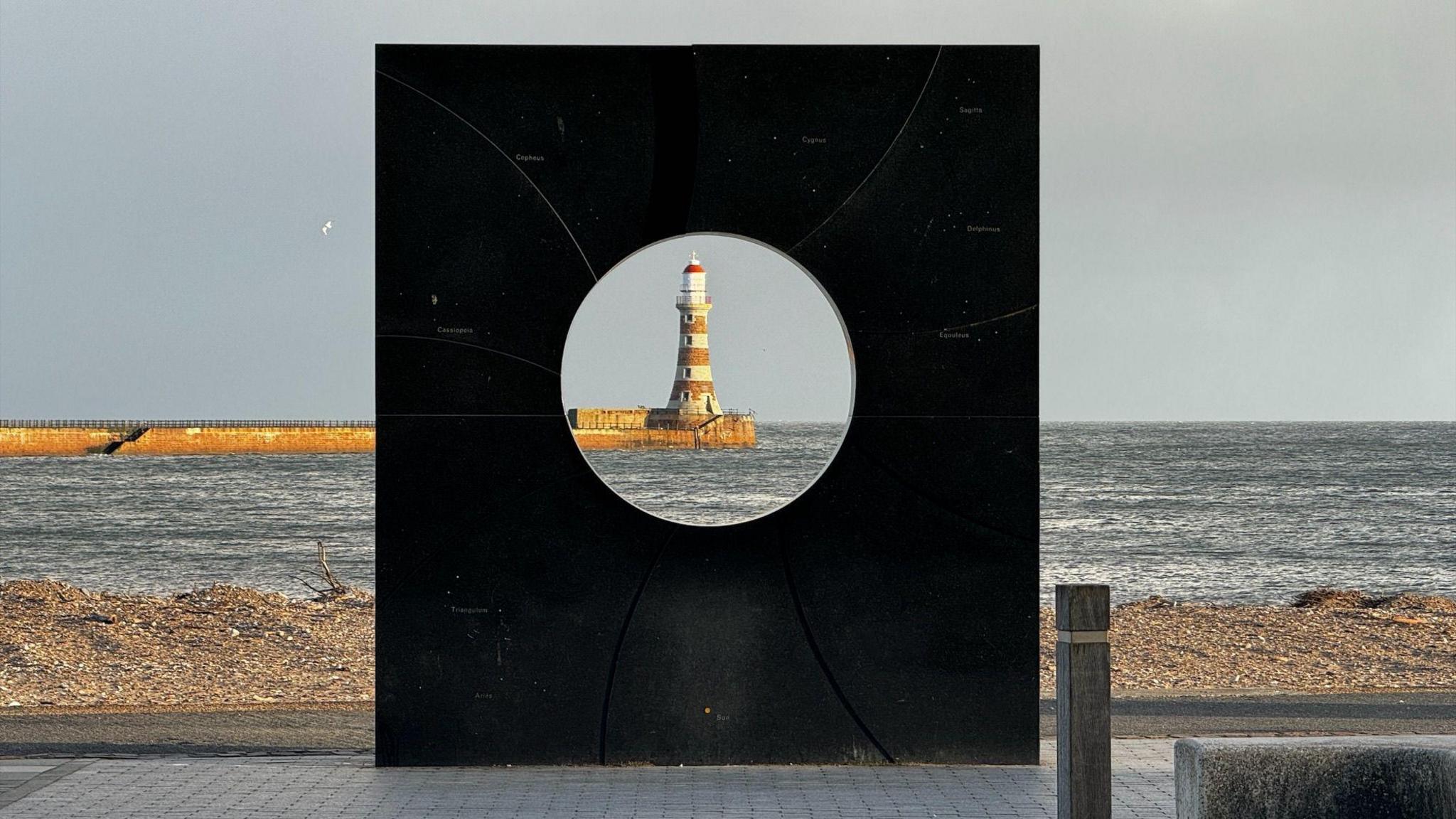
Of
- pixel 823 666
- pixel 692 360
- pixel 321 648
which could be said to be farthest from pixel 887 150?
pixel 321 648

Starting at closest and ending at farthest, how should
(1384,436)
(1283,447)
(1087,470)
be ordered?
(1087,470)
(1283,447)
(1384,436)

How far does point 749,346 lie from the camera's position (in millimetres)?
6855

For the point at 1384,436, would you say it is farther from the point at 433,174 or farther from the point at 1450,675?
the point at 433,174

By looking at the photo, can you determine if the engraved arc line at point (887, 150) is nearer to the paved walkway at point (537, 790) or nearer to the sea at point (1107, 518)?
the paved walkway at point (537, 790)

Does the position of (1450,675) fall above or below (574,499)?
below

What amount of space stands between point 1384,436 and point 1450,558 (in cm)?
4056

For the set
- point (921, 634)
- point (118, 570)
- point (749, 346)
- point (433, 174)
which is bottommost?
point (118, 570)

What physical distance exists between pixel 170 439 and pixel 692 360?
236 ft

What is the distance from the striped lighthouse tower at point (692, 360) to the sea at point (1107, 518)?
21960 millimetres

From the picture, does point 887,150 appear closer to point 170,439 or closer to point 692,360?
point 692,360

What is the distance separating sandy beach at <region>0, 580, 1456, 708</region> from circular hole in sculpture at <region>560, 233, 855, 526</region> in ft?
12.8

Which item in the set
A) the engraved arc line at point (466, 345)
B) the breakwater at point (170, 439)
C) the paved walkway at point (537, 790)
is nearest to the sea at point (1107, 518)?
the breakwater at point (170, 439)


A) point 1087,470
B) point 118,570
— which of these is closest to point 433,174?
point 118,570

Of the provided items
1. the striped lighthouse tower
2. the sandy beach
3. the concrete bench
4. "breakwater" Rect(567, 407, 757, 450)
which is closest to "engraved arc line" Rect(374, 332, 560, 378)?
"breakwater" Rect(567, 407, 757, 450)
